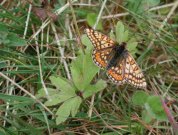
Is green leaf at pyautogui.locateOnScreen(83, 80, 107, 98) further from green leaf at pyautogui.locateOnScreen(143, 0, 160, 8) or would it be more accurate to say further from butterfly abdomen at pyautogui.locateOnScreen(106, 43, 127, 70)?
green leaf at pyautogui.locateOnScreen(143, 0, 160, 8)

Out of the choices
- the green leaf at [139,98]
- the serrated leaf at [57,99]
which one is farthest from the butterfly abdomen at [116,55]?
the serrated leaf at [57,99]

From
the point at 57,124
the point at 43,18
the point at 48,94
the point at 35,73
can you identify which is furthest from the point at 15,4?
the point at 57,124

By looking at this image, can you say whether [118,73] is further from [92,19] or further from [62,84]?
[92,19]

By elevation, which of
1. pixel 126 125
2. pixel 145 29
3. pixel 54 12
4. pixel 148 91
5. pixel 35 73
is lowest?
pixel 126 125

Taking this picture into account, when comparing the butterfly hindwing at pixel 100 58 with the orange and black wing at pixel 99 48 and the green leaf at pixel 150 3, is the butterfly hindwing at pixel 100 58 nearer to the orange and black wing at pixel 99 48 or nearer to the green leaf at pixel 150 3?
the orange and black wing at pixel 99 48

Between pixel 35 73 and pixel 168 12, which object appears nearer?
pixel 35 73

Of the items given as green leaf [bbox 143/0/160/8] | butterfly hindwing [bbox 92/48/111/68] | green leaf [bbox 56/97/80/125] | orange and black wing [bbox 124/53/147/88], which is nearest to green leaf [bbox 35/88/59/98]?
green leaf [bbox 56/97/80/125]

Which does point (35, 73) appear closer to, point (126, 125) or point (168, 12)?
point (126, 125)
